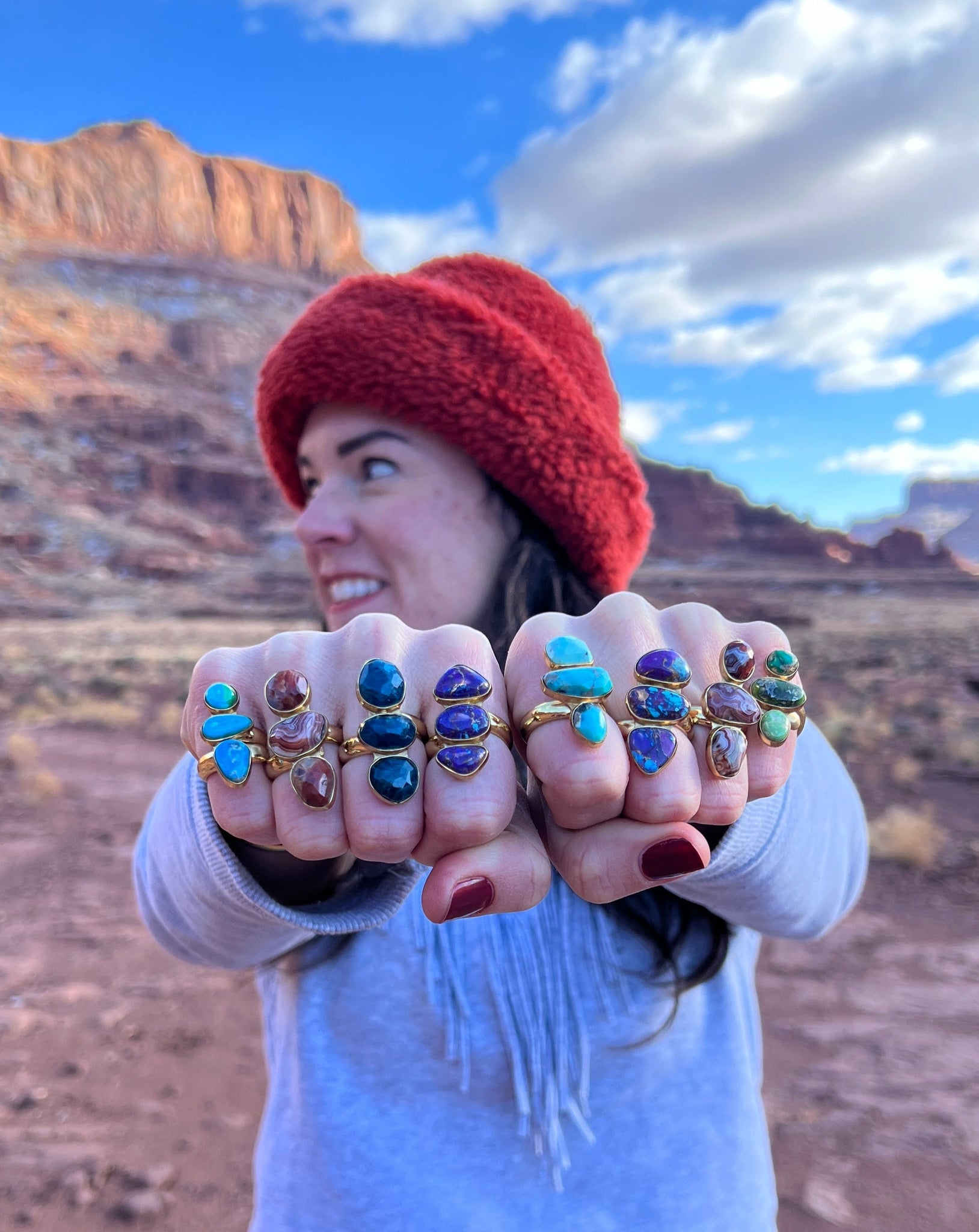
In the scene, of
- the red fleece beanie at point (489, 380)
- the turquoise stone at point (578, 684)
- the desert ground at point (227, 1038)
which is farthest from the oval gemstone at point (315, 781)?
the desert ground at point (227, 1038)

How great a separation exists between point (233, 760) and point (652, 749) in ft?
1.35

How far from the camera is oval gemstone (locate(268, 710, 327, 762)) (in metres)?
0.71

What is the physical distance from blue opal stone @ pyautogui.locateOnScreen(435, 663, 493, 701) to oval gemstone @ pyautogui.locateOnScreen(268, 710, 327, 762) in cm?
12

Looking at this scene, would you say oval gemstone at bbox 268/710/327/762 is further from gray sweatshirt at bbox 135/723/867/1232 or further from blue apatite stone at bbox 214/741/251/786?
gray sweatshirt at bbox 135/723/867/1232

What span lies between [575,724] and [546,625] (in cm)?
12

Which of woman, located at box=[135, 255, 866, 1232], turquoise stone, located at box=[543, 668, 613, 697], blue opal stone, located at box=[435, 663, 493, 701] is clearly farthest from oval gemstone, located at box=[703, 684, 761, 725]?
blue opal stone, located at box=[435, 663, 493, 701]

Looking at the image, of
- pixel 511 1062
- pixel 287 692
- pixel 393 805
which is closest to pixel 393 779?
pixel 393 805

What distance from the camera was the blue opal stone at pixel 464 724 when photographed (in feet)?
2.28

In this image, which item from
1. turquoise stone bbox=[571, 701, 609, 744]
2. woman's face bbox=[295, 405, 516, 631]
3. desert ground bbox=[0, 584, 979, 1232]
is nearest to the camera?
turquoise stone bbox=[571, 701, 609, 744]

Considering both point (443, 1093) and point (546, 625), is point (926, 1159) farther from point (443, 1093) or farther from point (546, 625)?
point (546, 625)

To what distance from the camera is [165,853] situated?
108 cm

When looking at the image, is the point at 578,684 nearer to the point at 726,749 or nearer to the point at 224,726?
the point at 726,749

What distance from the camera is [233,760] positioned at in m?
0.73

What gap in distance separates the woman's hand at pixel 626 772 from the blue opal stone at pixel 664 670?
2 cm
